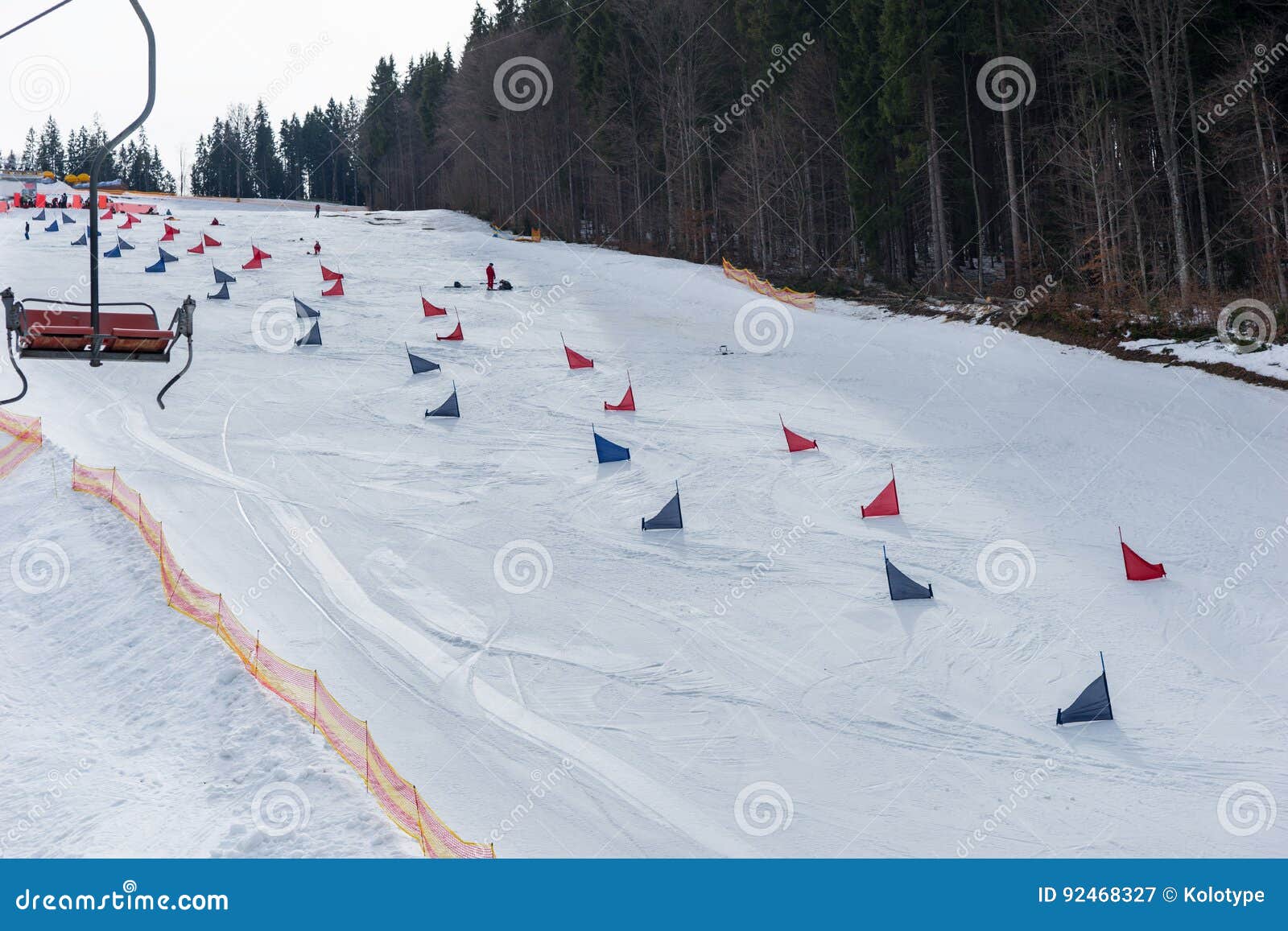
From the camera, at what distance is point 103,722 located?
9.43 meters

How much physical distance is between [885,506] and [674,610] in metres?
3.73

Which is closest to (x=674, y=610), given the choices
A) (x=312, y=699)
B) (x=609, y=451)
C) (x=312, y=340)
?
(x=312, y=699)

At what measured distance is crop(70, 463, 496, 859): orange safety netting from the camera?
7.56 metres

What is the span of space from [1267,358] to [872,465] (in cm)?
738

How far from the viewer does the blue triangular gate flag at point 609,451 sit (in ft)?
51.7

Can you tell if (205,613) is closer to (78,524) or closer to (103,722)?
(103,722)

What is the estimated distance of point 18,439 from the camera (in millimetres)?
16391

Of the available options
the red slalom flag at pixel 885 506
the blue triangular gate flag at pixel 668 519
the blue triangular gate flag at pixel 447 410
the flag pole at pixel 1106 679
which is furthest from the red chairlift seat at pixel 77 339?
the blue triangular gate flag at pixel 447 410

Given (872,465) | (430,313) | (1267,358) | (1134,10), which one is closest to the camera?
(872,465)

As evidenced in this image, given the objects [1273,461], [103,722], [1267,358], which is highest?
[1267,358]

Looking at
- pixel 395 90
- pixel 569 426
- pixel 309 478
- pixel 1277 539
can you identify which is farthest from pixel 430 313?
pixel 395 90

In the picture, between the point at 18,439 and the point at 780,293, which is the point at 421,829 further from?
the point at 780,293

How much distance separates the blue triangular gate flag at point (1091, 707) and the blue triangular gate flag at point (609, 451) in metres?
8.19

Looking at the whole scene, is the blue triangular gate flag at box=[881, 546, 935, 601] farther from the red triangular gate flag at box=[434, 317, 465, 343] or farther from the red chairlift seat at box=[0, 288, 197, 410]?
the red triangular gate flag at box=[434, 317, 465, 343]
